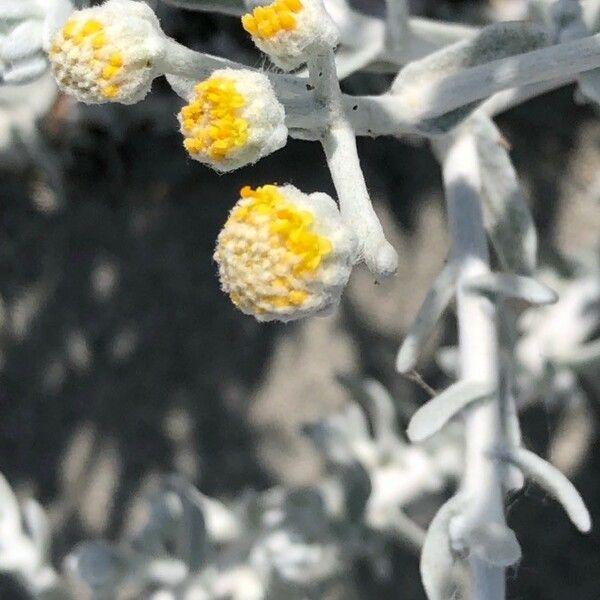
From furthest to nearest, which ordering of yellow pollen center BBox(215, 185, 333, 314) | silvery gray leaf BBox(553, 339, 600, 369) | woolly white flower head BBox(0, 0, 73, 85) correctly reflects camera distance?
silvery gray leaf BBox(553, 339, 600, 369), woolly white flower head BBox(0, 0, 73, 85), yellow pollen center BBox(215, 185, 333, 314)

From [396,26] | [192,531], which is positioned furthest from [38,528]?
[396,26]

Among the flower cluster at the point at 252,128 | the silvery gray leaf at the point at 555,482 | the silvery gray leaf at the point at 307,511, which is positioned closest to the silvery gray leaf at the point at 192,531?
the silvery gray leaf at the point at 307,511

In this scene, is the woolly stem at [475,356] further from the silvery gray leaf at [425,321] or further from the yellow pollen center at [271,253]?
the yellow pollen center at [271,253]

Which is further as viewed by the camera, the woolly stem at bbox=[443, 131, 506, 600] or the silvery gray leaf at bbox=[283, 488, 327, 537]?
the silvery gray leaf at bbox=[283, 488, 327, 537]

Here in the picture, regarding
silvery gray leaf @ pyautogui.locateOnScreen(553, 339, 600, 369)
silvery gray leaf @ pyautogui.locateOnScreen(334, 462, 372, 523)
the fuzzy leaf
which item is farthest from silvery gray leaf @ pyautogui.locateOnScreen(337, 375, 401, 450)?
silvery gray leaf @ pyautogui.locateOnScreen(553, 339, 600, 369)

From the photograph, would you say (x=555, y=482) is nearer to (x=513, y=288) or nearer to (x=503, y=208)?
(x=513, y=288)

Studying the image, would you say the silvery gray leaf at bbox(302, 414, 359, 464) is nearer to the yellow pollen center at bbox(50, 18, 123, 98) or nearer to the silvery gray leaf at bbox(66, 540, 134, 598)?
the silvery gray leaf at bbox(66, 540, 134, 598)

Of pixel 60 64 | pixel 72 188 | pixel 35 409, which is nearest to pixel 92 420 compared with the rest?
pixel 35 409
